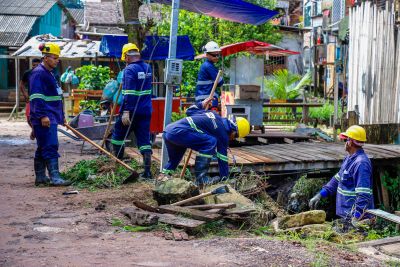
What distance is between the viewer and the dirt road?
5344 mm

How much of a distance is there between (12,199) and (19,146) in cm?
702

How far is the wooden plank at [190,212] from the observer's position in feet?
21.5

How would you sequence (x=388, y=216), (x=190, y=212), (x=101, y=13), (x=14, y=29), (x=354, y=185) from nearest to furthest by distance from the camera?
(x=190, y=212)
(x=388, y=216)
(x=354, y=185)
(x=14, y=29)
(x=101, y=13)

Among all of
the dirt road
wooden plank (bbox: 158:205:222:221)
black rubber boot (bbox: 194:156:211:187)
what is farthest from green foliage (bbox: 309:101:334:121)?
wooden plank (bbox: 158:205:222:221)

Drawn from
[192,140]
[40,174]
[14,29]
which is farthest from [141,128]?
[14,29]

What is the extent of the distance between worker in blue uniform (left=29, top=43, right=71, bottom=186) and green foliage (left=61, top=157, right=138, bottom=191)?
276mm

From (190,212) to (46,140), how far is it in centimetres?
322

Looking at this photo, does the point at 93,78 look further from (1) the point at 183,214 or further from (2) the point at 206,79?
(1) the point at 183,214

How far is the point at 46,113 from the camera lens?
9.06m

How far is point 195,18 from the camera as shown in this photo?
2548cm

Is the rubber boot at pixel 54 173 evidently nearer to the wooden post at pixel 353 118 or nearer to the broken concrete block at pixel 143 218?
the broken concrete block at pixel 143 218

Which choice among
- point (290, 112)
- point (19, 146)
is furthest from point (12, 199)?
point (290, 112)

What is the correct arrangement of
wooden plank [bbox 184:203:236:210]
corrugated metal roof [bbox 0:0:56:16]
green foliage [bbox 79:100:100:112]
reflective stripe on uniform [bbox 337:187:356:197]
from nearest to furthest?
wooden plank [bbox 184:203:236:210], reflective stripe on uniform [bbox 337:187:356:197], green foliage [bbox 79:100:100:112], corrugated metal roof [bbox 0:0:56:16]

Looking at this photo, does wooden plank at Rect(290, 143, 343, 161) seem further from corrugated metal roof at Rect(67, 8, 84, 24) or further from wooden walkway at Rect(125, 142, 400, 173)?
corrugated metal roof at Rect(67, 8, 84, 24)
